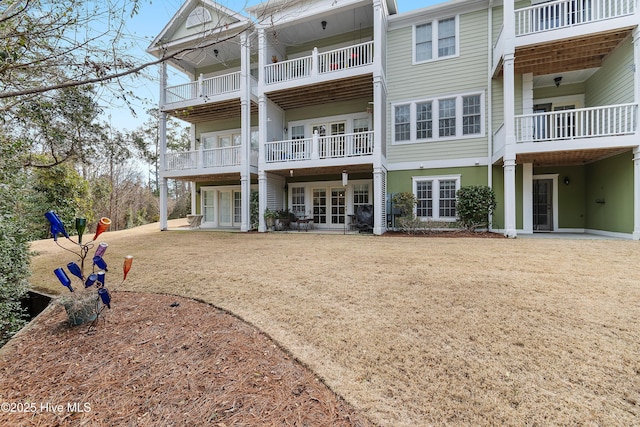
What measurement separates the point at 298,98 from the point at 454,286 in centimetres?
1036

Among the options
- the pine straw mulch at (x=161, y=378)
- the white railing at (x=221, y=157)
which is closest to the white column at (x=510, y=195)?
the pine straw mulch at (x=161, y=378)

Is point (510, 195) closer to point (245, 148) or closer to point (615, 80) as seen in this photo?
point (615, 80)

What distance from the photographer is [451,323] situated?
2869 mm

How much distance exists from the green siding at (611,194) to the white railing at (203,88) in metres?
13.4

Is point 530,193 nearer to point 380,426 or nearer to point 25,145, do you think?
point 380,426

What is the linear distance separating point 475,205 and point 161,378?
979 cm

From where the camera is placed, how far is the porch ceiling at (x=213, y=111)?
12.1 metres

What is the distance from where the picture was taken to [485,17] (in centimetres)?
996

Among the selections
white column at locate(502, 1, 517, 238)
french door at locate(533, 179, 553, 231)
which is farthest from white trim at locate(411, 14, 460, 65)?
french door at locate(533, 179, 553, 231)

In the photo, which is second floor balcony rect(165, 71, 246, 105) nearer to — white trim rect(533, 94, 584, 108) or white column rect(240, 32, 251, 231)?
white column rect(240, 32, 251, 231)

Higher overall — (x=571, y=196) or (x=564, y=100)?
(x=564, y=100)

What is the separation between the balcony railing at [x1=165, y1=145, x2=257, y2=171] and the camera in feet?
38.9

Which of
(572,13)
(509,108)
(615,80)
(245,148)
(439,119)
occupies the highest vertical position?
(572,13)

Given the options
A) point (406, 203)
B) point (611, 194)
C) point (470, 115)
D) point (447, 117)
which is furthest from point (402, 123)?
point (611, 194)
